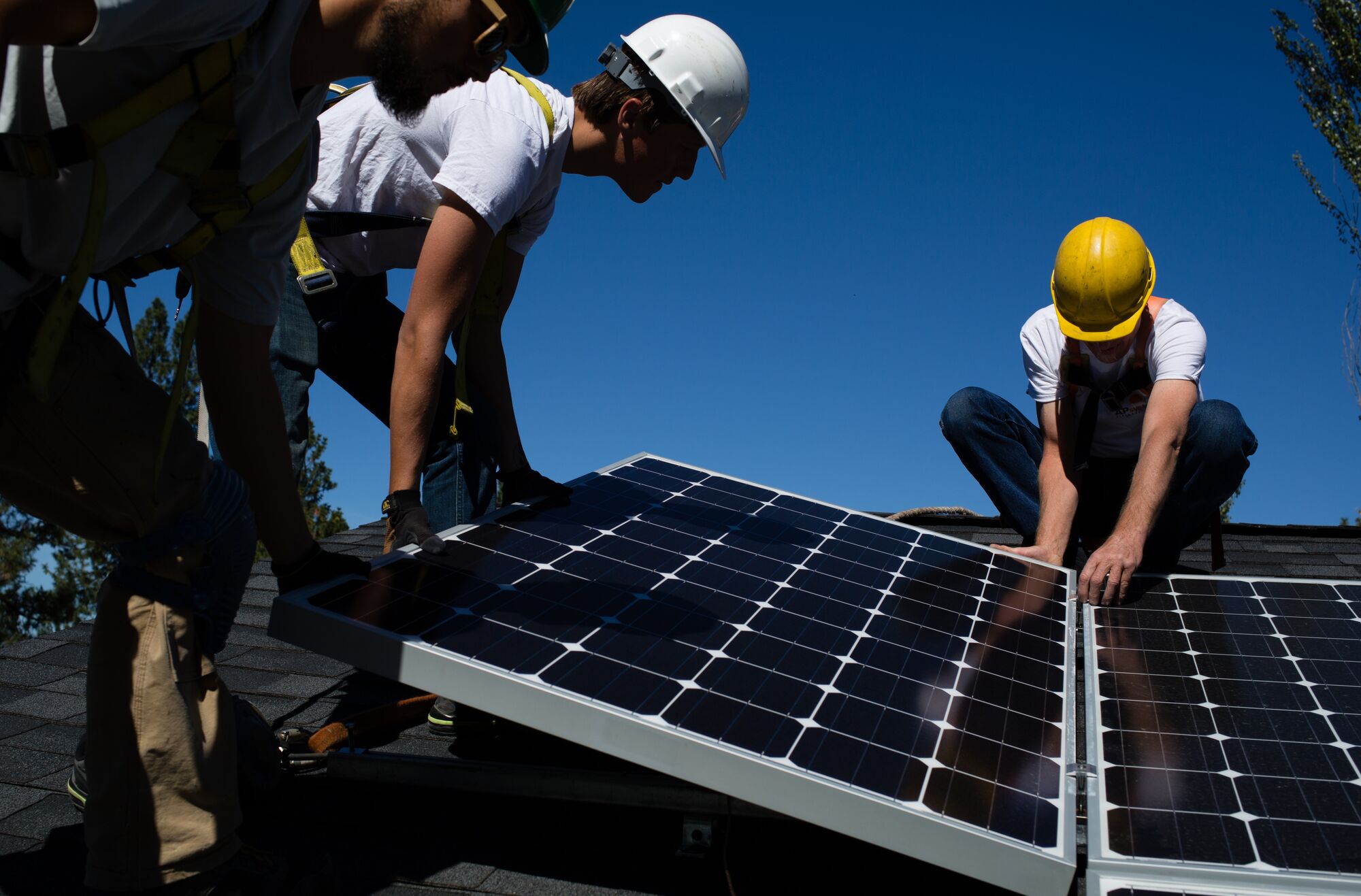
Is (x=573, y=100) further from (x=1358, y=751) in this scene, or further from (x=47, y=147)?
(x=1358, y=751)

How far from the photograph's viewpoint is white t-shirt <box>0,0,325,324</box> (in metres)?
2.04

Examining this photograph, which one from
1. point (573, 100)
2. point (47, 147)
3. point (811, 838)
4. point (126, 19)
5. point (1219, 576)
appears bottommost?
point (811, 838)

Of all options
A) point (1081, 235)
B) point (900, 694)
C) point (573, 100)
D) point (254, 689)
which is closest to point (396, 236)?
point (573, 100)

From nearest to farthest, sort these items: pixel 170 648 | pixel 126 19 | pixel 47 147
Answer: pixel 126 19 → pixel 47 147 → pixel 170 648

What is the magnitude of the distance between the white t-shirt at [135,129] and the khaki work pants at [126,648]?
0.66ft

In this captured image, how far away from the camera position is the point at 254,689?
14.8 feet

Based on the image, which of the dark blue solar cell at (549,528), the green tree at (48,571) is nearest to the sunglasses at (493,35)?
the dark blue solar cell at (549,528)

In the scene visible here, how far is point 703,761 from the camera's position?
2.40 m

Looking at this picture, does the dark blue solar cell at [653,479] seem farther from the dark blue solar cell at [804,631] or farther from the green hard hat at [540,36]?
the green hard hat at [540,36]

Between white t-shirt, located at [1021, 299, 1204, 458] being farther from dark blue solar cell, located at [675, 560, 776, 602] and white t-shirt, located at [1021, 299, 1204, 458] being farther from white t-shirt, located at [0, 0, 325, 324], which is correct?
white t-shirt, located at [0, 0, 325, 324]

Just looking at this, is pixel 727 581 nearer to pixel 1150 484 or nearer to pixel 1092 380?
pixel 1150 484

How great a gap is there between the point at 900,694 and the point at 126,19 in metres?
2.28

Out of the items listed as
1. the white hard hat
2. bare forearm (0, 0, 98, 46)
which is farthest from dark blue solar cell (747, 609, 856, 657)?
bare forearm (0, 0, 98, 46)

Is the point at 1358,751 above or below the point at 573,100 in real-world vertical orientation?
below
